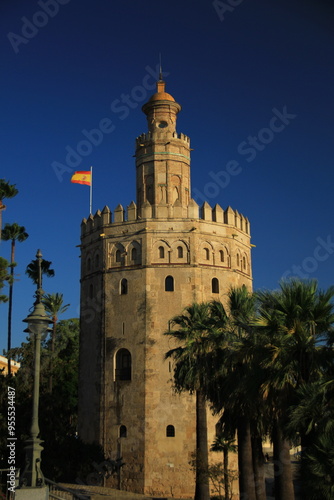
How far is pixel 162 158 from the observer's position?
135 feet

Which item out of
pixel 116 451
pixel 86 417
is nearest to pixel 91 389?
pixel 86 417

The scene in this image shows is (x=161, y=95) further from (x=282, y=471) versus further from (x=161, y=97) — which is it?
(x=282, y=471)

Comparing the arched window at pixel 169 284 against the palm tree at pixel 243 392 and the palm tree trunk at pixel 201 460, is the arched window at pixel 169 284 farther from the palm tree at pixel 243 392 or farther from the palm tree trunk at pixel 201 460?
the palm tree at pixel 243 392

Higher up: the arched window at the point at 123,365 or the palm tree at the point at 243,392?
the arched window at the point at 123,365

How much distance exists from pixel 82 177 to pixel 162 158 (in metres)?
5.68

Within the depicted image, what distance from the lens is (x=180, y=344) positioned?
3609cm

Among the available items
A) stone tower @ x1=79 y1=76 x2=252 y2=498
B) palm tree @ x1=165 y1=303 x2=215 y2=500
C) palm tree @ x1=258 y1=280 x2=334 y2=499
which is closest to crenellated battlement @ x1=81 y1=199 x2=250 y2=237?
stone tower @ x1=79 y1=76 x2=252 y2=498

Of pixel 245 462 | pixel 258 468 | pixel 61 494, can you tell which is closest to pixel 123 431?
pixel 258 468

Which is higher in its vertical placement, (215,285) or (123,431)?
(215,285)

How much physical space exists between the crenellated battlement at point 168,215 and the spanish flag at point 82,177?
2298mm

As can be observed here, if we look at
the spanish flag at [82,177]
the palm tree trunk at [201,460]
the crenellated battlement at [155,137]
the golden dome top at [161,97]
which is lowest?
the palm tree trunk at [201,460]

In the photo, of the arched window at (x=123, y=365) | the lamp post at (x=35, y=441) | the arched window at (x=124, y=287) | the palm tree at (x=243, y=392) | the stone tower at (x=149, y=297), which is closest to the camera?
the lamp post at (x=35, y=441)

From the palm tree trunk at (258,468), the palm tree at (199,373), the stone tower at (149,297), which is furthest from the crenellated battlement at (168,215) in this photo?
the palm tree trunk at (258,468)

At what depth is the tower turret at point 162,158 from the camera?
1599 inches
